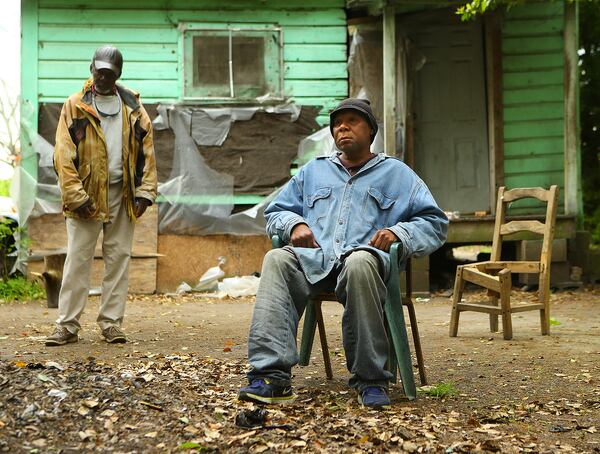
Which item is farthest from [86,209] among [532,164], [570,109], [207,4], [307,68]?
[532,164]

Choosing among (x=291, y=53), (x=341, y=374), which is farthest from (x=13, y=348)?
(x=291, y=53)

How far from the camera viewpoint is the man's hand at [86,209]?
589cm

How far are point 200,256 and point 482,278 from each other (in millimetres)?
5279

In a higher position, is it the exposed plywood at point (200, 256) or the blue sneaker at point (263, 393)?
the exposed plywood at point (200, 256)

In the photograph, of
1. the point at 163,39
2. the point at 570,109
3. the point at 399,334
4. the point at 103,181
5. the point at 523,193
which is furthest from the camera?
the point at 163,39

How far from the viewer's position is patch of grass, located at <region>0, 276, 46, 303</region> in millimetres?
10086

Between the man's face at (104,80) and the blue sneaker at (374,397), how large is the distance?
3319 millimetres

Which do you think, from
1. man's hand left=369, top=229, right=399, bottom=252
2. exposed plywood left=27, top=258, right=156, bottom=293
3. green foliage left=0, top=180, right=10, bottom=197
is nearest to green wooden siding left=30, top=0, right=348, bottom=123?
exposed plywood left=27, top=258, right=156, bottom=293

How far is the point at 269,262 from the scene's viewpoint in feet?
13.7

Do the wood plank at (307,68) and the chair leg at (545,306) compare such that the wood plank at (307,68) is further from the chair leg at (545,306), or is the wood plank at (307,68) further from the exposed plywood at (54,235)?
the chair leg at (545,306)

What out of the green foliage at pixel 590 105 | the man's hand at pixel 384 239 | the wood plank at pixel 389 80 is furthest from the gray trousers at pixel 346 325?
the green foliage at pixel 590 105

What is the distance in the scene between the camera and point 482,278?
22.3ft

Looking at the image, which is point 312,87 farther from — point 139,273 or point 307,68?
point 139,273

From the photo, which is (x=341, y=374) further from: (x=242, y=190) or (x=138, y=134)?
(x=242, y=190)
